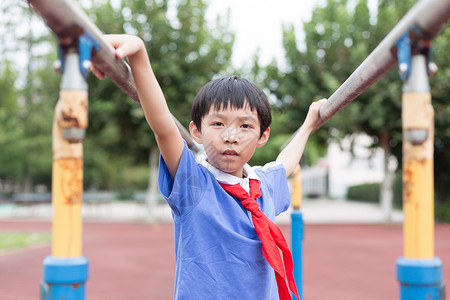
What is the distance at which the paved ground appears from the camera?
504cm

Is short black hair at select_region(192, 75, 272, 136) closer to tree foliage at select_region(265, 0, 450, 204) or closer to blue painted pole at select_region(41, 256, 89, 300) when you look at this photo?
blue painted pole at select_region(41, 256, 89, 300)

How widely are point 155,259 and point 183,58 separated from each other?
7.07 metres

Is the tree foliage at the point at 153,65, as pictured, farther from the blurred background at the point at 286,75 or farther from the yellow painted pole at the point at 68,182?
the yellow painted pole at the point at 68,182

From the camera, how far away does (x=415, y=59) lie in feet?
2.64

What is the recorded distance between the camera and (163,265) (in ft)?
22.1

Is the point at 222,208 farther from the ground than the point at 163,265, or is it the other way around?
the point at 222,208

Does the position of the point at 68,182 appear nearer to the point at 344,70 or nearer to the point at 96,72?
the point at 96,72

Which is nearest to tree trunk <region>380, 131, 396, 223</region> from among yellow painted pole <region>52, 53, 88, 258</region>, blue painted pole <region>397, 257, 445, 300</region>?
blue painted pole <region>397, 257, 445, 300</region>

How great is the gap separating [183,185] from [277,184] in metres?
0.47

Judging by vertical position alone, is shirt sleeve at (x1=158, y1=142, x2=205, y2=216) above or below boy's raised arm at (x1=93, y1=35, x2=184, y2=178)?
below

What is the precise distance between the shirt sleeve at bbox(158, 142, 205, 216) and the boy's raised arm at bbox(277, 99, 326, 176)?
0.58 m

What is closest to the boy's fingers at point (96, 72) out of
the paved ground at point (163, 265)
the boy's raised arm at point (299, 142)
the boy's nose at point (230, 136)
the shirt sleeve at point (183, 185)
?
the shirt sleeve at point (183, 185)

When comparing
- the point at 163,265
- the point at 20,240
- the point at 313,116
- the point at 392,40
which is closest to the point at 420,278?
the point at 392,40

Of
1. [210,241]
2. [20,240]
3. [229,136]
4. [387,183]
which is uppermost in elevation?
[229,136]
